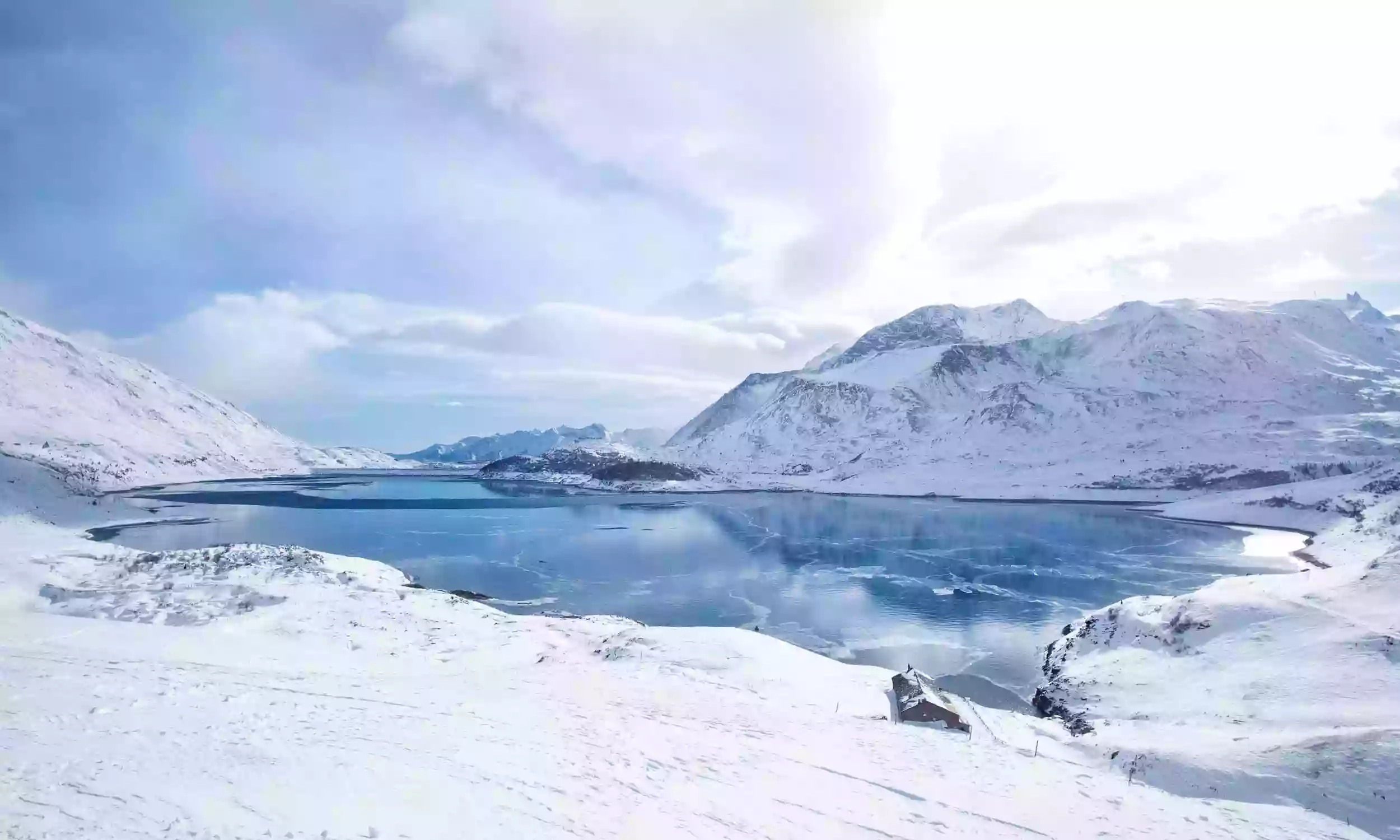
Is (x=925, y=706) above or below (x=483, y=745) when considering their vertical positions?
below

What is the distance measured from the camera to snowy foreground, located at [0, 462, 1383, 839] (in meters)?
10.7

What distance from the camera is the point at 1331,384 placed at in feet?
624

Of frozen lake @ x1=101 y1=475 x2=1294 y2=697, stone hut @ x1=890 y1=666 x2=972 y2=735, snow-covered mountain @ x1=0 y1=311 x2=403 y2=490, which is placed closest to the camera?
stone hut @ x1=890 y1=666 x2=972 y2=735

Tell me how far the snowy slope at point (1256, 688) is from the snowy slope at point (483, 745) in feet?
4.26

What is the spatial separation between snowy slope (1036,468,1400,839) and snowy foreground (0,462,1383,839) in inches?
34.2

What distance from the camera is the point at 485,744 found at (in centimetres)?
1460

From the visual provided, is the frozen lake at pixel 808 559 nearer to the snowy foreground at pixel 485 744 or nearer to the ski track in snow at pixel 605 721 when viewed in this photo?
the ski track in snow at pixel 605 721

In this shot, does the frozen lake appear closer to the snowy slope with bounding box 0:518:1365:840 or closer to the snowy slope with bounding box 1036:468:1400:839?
the snowy slope with bounding box 1036:468:1400:839

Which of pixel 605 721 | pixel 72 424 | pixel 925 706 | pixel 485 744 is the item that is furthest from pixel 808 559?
pixel 72 424

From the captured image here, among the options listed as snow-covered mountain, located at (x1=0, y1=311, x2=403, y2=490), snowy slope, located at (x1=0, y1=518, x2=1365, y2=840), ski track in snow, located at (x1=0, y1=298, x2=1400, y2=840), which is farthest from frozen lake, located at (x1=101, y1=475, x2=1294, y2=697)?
snow-covered mountain, located at (x1=0, y1=311, x2=403, y2=490)

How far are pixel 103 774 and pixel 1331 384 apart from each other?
270 m

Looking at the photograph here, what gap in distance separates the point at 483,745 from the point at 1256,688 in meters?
26.3

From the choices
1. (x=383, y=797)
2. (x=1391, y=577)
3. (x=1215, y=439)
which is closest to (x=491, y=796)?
(x=383, y=797)

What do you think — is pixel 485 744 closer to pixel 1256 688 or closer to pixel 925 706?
pixel 925 706
